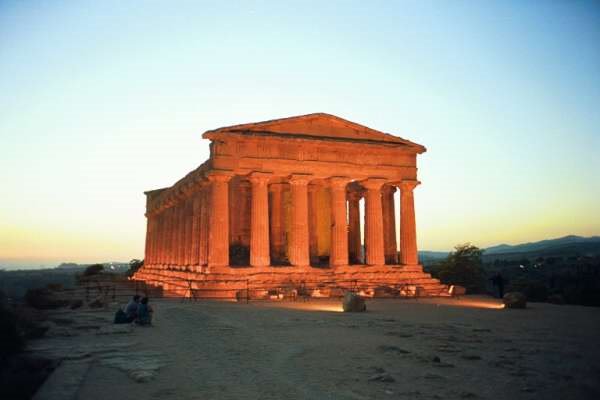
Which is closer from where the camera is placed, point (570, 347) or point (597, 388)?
point (597, 388)

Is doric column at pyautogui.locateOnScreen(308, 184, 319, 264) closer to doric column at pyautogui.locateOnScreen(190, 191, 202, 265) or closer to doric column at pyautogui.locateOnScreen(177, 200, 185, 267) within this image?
doric column at pyautogui.locateOnScreen(190, 191, 202, 265)

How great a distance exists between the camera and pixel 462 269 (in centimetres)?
4222

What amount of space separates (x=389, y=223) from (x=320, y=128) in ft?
30.8

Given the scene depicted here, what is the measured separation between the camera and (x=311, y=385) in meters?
8.17

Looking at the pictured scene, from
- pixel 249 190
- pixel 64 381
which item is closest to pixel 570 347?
pixel 64 381

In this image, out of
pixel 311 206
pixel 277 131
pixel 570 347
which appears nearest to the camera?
pixel 570 347

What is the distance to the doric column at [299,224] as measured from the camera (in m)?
29.0

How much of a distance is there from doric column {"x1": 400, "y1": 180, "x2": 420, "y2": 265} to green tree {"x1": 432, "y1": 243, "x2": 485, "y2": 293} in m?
10.5

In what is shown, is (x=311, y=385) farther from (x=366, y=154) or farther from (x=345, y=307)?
(x=366, y=154)

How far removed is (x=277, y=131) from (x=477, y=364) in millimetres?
21407

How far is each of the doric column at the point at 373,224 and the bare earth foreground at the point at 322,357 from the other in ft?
44.1

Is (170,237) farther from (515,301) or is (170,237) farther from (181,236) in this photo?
(515,301)

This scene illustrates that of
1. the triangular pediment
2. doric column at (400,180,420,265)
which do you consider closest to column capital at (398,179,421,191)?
doric column at (400,180,420,265)

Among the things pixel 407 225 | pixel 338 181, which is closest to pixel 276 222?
pixel 338 181
